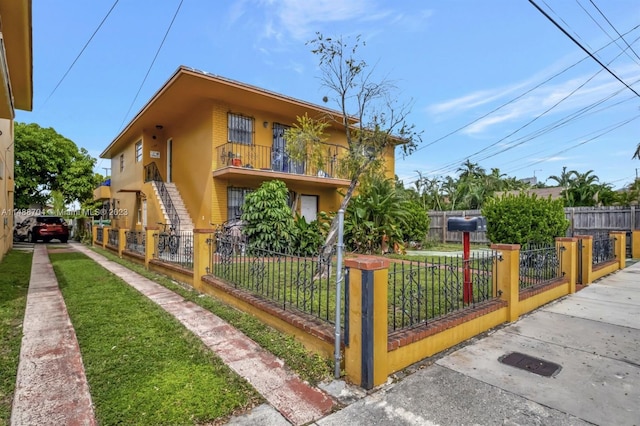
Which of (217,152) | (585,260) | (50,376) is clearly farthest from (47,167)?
(585,260)

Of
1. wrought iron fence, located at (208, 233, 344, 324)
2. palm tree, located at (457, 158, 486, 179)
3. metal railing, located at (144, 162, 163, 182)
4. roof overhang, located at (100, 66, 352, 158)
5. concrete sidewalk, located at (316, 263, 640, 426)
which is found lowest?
concrete sidewalk, located at (316, 263, 640, 426)

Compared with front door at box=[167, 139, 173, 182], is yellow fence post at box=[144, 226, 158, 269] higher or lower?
lower

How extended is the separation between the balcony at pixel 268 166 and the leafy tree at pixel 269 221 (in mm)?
1658

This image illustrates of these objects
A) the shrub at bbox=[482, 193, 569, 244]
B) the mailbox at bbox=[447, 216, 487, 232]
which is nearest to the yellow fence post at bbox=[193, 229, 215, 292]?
the mailbox at bbox=[447, 216, 487, 232]

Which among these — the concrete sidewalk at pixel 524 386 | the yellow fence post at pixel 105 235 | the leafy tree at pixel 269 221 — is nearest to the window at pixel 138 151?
the yellow fence post at pixel 105 235

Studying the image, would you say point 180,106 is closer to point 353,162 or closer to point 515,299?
point 353,162

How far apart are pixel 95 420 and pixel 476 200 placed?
25972 millimetres

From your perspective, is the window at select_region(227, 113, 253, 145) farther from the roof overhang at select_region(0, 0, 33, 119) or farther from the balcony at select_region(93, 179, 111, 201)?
the balcony at select_region(93, 179, 111, 201)

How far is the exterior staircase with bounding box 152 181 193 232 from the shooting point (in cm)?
1341

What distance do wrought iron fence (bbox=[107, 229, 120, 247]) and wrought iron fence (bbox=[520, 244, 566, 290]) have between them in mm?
14165

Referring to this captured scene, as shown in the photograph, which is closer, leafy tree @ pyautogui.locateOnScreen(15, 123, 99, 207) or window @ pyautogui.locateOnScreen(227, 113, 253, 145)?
window @ pyautogui.locateOnScreen(227, 113, 253, 145)

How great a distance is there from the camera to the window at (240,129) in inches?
515

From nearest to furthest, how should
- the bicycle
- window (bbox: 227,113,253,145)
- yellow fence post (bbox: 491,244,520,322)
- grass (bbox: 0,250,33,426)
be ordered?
grass (bbox: 0,250,33,426) → yellow fence post (bbox: 491,244,520,322) → the bicycle → window (bbox: 227,113,253,145)

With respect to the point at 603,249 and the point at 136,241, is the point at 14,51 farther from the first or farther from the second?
the point at 603,249
